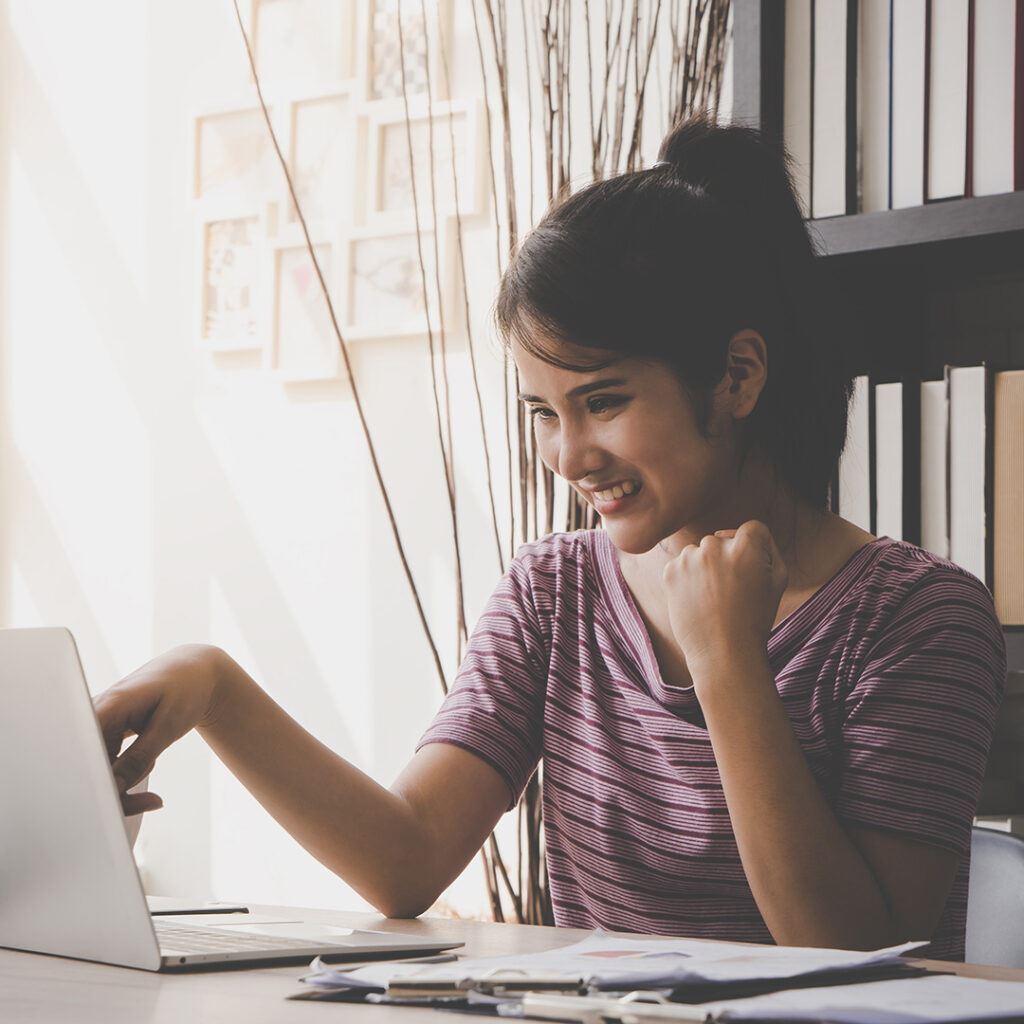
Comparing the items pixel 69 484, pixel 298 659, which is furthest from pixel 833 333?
pixel 69 484

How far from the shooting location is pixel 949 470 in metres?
1.49

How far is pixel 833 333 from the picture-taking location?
4.29ft

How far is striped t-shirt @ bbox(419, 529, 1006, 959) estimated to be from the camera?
3.57ft

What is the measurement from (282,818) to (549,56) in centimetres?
133

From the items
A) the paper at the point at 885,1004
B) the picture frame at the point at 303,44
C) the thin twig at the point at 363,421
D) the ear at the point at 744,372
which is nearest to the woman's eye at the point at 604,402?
the ear at the point at 744,372

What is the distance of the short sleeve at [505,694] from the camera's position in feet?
4.15

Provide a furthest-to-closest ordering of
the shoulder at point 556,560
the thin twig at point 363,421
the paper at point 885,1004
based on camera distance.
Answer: the thin twig at point 363,421 → the shoulder at point 556,560 → the paper at point 885,1004

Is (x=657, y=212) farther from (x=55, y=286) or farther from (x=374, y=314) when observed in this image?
(x=55, y=286)

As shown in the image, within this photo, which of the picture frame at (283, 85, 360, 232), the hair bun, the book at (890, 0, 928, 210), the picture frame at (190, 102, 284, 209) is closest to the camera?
the hair bun

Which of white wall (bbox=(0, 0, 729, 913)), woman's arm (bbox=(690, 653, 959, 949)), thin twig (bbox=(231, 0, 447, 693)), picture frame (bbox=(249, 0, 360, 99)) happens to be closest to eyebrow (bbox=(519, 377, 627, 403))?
woman's arm (bbox=(690, 653, 959, 949))

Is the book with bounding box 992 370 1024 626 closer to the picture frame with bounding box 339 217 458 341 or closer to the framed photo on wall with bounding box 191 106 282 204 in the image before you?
the picture frame with bounding box 339 217 458 341

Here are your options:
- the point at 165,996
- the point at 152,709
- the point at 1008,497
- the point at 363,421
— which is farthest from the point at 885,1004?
the point at 363,421

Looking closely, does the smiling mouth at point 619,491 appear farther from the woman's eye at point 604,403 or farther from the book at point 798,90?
the book at point 798,90

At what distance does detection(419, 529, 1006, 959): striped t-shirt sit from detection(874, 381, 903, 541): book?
298 millimetres
